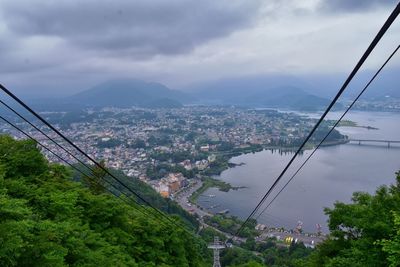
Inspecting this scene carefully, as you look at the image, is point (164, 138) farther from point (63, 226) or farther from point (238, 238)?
point (63, 226)

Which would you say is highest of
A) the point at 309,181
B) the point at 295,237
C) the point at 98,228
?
the point at 309,181

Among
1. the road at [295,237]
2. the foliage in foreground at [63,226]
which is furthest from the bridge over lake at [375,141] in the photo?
the foliage in foreground at [63,226]

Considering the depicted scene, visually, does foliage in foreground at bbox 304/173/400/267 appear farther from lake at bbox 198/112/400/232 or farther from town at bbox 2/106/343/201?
town at bbox 2/106/343/201

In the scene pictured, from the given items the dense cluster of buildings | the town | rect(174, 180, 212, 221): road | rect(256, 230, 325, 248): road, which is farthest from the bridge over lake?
rect(256, 230, 325, 248): road

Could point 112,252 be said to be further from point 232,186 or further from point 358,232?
point 232,186

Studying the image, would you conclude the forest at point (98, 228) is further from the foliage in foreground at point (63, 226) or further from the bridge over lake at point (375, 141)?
the bridge over lake at point (375, 141)

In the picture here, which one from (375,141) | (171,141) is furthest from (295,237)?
(171,141)
